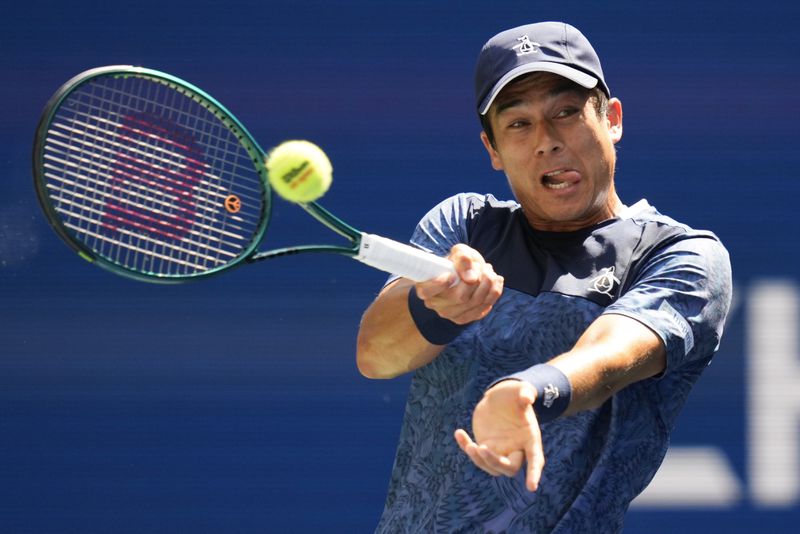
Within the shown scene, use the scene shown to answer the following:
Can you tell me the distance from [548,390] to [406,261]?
368 millimetres

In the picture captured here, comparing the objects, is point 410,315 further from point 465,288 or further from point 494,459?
point 494,459

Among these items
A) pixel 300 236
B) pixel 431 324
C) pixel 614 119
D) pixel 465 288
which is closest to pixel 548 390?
pixel 465 288

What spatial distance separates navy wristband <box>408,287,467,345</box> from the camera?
245 cm

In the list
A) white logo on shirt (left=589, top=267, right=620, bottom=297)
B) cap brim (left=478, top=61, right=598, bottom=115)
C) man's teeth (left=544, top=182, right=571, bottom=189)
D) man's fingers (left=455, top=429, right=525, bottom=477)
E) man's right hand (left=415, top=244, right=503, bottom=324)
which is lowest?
man's fingers (left=455, top=429, right=525, bottom=477)

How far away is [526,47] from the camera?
263 cm

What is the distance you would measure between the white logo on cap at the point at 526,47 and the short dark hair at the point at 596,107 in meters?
0.15

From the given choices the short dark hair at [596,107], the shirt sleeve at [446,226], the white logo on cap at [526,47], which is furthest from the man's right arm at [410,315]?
the white logo on cap at [526,47]

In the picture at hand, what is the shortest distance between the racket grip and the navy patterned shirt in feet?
0.97

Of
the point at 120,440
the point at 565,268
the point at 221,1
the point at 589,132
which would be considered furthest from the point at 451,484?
the point at 221,1

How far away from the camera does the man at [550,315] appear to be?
238cm

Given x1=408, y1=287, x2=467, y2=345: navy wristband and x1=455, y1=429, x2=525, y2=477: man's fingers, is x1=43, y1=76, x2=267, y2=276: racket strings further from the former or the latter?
x1=455, y1=429, x2=525, y2=477: man's fingers

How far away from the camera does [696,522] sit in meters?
4.24

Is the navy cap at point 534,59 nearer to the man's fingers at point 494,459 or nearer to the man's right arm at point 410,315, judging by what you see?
the man's right arm at point 410,315

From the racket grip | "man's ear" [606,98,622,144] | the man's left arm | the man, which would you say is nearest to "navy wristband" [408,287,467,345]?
the man
